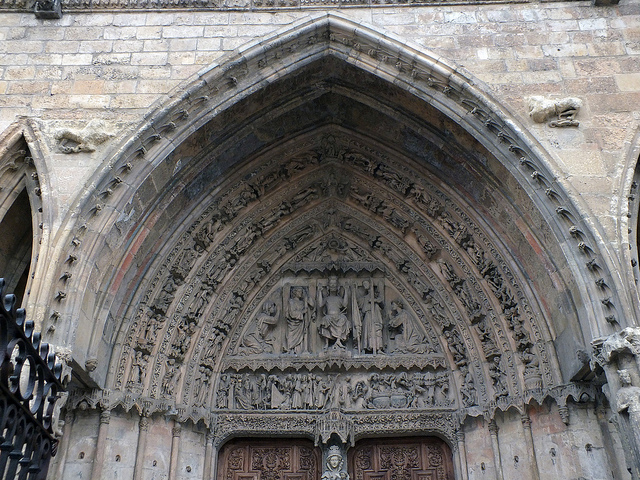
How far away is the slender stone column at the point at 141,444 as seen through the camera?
5.87 meters

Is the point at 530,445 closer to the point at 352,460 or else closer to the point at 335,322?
the point at 352,460

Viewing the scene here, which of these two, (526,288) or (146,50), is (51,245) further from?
(526,288)

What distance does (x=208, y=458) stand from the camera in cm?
641

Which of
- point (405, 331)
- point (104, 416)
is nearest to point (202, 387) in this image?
point (104, 416)

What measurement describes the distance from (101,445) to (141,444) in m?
0.41

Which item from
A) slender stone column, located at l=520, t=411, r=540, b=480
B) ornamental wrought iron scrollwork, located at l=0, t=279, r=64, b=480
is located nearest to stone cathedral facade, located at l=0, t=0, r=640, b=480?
slender stone column, located at l=520, t=411, r=540, b=480

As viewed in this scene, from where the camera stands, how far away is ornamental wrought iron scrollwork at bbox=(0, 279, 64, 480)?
2846 millimetres

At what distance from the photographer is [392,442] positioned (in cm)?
677

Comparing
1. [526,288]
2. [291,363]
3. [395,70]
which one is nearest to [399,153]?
[395,70]

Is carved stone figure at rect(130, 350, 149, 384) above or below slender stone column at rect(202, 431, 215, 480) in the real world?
above

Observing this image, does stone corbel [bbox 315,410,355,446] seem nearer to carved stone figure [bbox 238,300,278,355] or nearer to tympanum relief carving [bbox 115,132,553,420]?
tympanum relief carving [bbox 115,132,553,420]

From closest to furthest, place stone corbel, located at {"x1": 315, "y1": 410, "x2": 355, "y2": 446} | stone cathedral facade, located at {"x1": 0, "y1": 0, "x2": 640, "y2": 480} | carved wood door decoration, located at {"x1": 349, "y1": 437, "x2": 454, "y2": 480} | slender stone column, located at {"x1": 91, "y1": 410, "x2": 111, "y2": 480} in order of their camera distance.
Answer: slender stone column, located at {"x1": 91, "y1": 410, "x2": 111, "y2": 480}, stone cathedral facade, located at {"x1": 0, "y1": 0, "x2": 640, "y2": 480}, stone corbel, located at {"x1": 315, "y1": 410, "x2": 355, "y2": 446}, carved wood door decoration, located at {"x1": 349, "y1": 437, "x2": 454, "y2": 480}

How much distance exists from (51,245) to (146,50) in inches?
96.7

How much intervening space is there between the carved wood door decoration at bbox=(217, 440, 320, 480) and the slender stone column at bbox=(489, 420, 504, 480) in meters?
1.83
